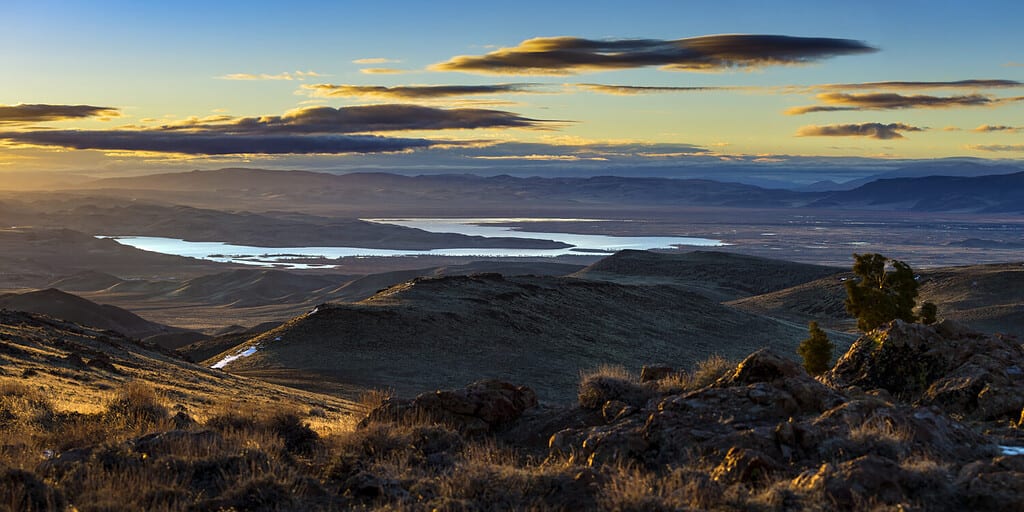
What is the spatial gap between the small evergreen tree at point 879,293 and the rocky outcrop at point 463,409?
29289 millimetres

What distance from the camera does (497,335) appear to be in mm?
43031

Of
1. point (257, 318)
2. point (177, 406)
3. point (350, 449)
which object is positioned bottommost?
point (257, 318)

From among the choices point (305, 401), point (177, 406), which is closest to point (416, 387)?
point (305, 401)

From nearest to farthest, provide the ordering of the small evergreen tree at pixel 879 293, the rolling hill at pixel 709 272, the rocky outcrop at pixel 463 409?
the rocky outcrop at pixel 463 409 → the small evergreen tree at pixel 879 293 → the rolling hill at pixel 709 272

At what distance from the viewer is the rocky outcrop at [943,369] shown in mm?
12269

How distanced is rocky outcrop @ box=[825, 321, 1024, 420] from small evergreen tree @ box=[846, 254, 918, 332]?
25271mm

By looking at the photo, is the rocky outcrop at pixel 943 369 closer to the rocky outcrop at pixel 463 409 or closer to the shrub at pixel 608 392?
the shrub at pixel 608 392

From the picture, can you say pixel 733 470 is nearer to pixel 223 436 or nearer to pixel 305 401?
pixel 223 436


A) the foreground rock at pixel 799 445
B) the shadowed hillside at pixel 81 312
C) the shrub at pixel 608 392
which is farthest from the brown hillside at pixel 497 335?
the shadowed hillside at pixel 81 312

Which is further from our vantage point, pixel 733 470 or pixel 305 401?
pixel 305 401

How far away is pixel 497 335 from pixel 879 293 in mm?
17206

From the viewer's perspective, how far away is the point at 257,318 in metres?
98.2

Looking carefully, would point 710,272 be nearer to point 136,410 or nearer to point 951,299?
point 951,299

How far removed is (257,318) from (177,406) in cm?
8467
